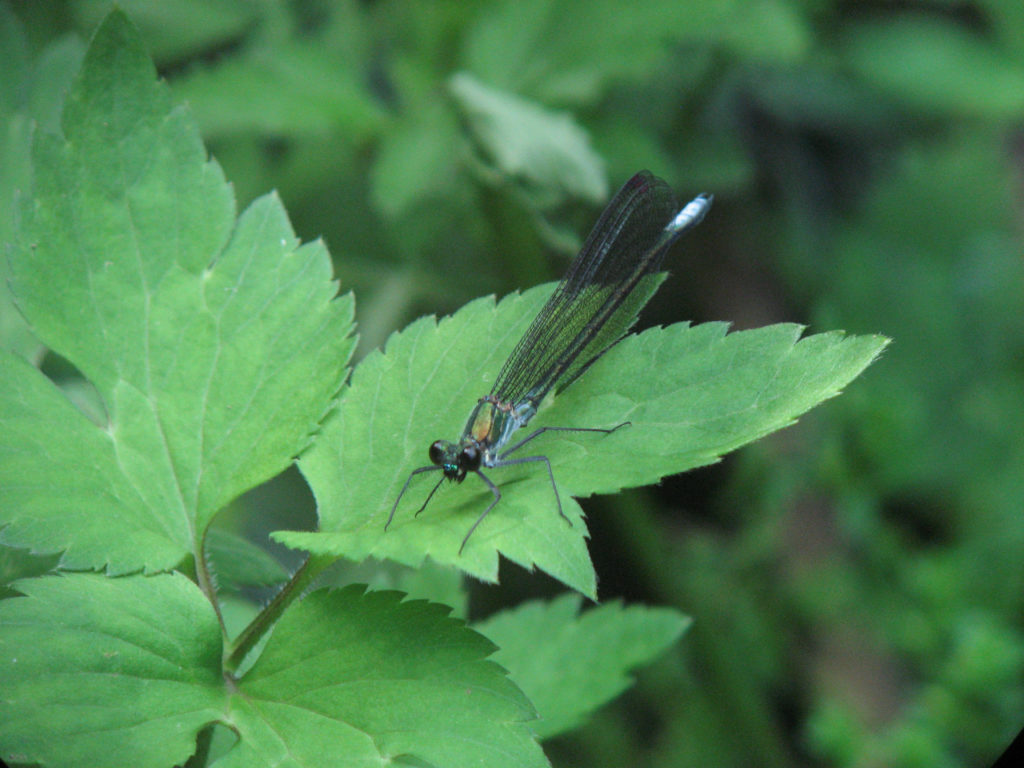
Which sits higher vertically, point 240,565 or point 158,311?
point 158,311

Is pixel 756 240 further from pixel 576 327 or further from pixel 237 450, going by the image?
pixel 237 450

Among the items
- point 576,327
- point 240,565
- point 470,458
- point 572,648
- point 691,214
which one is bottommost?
point 572,648

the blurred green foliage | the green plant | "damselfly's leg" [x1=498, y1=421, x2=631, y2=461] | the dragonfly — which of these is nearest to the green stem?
the green plant

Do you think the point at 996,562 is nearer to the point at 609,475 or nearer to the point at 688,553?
the point at 688,553

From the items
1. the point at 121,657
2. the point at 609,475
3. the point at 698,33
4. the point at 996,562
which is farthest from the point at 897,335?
the point at 121,657

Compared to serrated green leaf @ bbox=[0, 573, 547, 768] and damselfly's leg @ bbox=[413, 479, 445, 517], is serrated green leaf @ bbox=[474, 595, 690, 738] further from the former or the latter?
serrated green leaf @ bbox=[0, 573, 547, 768]

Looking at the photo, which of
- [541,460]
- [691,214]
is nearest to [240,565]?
[541,460]
